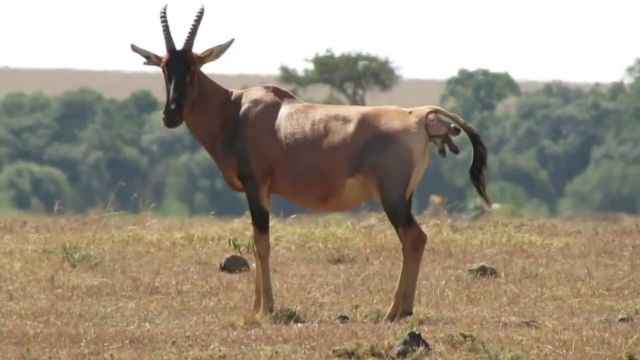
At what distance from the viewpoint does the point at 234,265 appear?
1812 centimetres

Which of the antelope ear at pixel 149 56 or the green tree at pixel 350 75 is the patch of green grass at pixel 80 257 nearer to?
the antelope ear at pixel 149 56

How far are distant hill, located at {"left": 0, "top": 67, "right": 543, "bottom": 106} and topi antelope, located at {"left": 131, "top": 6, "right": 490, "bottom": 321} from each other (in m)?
78.7

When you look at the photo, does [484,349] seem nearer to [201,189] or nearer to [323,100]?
[201,189]

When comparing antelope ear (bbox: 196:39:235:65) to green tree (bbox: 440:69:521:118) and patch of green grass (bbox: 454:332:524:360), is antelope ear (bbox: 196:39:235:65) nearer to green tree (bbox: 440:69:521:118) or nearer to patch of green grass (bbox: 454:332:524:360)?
patch of green grass (bbox: 454:332:524:360)

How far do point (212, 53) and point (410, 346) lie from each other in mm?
4021

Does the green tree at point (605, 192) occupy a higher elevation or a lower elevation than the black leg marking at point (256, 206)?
lower

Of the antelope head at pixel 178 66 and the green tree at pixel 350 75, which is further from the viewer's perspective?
the green tree at pixel 350 75

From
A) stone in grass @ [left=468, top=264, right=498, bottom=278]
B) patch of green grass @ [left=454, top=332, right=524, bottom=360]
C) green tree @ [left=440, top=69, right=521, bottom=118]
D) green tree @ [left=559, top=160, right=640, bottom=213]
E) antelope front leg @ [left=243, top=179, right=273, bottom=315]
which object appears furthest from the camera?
green tree @ [left=440, top=69, right=521, bottom=118]

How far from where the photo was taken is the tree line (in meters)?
53.0

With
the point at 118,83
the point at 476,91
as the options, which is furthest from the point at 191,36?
the point at 118,83

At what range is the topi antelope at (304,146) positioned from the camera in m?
15.0

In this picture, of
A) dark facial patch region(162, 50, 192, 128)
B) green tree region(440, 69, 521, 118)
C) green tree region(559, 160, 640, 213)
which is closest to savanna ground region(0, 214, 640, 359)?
dark facial patch region(162, 50, 192, 128)

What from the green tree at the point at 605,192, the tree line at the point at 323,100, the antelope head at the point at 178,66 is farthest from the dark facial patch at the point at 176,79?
the green tree at the point at 605,192

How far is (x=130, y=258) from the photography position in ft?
62.6
